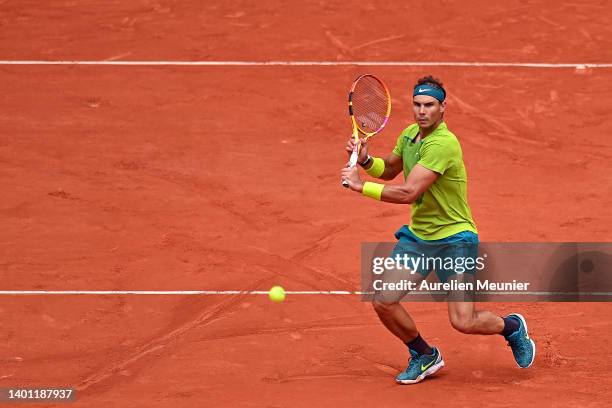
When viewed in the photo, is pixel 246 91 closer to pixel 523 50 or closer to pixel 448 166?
pixel 523 50

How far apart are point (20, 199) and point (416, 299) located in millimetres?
4808

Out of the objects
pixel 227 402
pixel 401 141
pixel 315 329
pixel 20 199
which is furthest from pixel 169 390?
pixel 20 199

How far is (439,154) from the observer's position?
881 cm

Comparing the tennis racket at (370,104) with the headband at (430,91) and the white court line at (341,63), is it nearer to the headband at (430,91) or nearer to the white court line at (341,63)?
the headband at (430,91)

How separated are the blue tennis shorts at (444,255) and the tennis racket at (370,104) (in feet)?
3.51

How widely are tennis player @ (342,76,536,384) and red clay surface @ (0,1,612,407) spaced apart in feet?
1.32

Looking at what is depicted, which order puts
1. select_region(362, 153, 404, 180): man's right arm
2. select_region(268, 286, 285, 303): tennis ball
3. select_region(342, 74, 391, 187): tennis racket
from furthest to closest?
select_region(268, 286, 285, 303): tennis ball → select_region(342, 74, 391, 187): tennis racket → select_region(362, 153, 404, 180): man's right arm

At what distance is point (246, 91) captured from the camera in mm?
15367

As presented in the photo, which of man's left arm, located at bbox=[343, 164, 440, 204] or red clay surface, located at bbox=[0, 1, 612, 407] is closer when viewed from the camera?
man's left arm, located at bbox=[343, 164, 440, 204]

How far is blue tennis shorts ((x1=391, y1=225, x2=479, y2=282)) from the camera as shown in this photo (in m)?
8.95

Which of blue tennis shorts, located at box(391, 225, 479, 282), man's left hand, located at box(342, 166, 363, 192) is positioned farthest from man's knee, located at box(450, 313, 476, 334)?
man's left hand, located at box(342, 166, 363, 192)

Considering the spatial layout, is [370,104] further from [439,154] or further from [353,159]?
[439,154]

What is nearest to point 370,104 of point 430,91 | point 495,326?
point 430,91

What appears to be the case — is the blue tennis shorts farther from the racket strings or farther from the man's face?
the racket strings
